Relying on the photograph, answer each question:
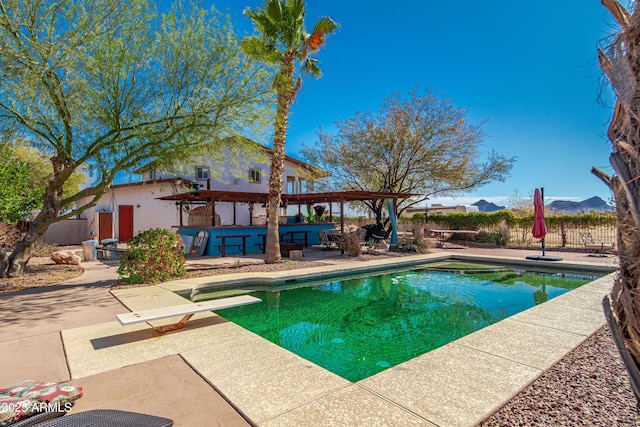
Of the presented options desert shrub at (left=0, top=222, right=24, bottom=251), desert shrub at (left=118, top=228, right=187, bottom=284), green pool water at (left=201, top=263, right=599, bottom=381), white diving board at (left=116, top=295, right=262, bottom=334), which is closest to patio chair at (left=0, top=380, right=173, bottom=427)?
white diving board at (left=116, top=295, right=262, bottom=334)

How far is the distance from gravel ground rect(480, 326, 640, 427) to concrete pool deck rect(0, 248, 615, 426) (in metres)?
0.12

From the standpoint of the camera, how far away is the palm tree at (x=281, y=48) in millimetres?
11023

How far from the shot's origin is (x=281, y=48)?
39.5 ft

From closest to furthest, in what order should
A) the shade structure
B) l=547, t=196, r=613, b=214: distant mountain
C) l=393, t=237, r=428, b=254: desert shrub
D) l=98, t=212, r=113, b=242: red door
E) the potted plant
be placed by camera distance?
1. the shade structure
2. l=393, t=237, r=428, b=254: desert shrub
3. l=547, t=196, r=613, b=214: distant mountain
4. l=98, t=212, r=113, b=242: red door
5. the potted plant

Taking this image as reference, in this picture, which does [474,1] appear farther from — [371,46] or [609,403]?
[609,403]

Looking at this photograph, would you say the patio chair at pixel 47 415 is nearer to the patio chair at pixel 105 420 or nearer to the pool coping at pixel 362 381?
the patio chair at pixel 105 420

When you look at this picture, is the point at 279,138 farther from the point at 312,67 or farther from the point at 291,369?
the point at 291,369

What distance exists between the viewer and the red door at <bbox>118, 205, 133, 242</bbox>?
65.9 ft

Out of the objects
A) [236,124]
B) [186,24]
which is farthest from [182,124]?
[186,24]

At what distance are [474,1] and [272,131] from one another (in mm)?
9337

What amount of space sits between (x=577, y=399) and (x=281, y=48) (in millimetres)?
12330

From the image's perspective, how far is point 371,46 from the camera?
1706 centimetres

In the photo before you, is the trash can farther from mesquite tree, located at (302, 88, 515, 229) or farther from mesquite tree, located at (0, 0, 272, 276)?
mesquite tree, located at (302, 88, 515, 229)

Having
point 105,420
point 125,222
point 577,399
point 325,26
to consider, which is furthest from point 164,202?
point 577,399
